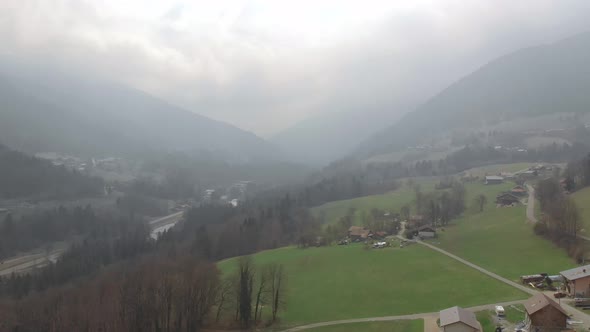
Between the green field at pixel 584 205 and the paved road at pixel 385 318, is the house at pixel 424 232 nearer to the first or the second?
the green field at pixel 584 205

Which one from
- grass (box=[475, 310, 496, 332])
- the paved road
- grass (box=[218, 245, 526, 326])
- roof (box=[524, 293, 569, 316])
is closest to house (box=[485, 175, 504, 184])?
grass (box=[218, 245, 526, 326])

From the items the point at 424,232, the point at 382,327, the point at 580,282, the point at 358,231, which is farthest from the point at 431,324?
the point at 358,231

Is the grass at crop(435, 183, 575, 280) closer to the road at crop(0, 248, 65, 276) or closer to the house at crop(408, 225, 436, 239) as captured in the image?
the house at crop(408, 225, 436, 239)

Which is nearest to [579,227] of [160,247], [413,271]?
[413,271]

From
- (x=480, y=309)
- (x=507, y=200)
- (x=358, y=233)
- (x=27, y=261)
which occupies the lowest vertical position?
(x=27, y=261)

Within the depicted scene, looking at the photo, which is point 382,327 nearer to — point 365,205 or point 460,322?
point 460,322
